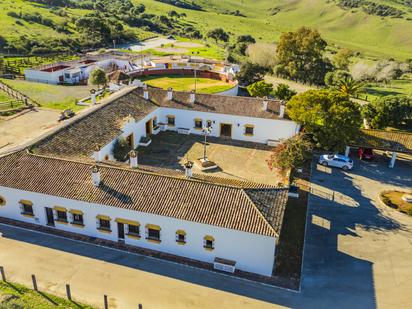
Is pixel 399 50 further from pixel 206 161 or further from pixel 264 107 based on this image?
pixel 206 161

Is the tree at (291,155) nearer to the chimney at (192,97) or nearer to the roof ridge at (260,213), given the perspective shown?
the roof ridge at (260,213)

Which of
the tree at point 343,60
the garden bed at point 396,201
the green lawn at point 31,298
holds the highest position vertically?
the tree at point 343,60

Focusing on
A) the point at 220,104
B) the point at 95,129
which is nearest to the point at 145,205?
the point at 95,129

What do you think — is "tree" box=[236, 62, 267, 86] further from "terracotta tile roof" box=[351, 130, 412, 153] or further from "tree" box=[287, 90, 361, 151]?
"terracotta tile roof" box=[351, 130, 412, 153]

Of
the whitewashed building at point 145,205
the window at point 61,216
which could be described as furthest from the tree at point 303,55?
the window at point 61,216

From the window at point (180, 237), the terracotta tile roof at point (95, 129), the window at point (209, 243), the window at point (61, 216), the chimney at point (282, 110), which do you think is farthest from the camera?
the chimney at point (282, 110)

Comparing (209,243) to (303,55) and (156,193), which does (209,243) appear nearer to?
(156,193)

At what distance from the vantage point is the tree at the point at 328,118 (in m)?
37.6

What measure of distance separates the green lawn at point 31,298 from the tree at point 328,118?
2654cm

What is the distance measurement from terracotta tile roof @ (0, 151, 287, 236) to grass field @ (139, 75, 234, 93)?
128ft

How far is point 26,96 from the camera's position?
2232 inches

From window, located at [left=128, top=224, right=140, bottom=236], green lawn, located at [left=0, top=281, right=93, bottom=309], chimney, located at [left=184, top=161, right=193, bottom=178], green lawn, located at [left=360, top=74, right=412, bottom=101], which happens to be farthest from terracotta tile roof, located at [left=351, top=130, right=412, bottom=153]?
Answer: green lawn, located at [left=0, top=281, right=93, bottom=309]

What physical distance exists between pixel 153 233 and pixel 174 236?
4.94 ft

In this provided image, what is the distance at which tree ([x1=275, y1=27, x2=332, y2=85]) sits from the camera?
2906 inches
